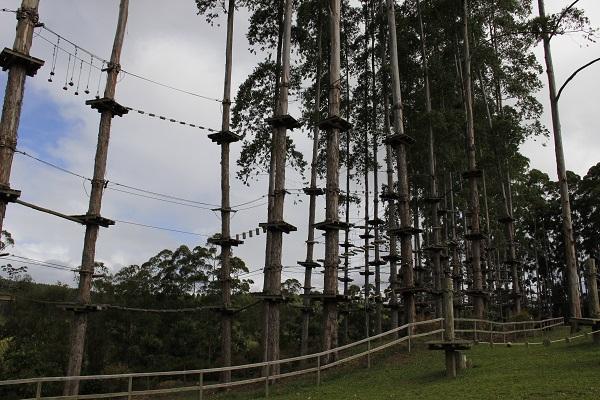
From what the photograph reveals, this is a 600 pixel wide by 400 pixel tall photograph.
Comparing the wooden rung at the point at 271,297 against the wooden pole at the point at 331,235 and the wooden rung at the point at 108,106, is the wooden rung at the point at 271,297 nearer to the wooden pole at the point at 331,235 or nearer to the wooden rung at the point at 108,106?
the wooden pole at the point at 331,235

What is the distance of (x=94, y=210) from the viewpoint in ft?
48.4

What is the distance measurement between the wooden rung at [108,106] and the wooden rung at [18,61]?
356cm

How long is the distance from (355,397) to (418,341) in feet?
26.5

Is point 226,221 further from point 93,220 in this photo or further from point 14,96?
point 14,96

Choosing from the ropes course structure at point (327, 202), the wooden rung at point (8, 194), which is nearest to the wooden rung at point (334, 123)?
the ropes course structure at point (327, 202)

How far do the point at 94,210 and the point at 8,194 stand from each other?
3.90 meters

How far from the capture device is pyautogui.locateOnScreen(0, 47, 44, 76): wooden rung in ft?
36.7

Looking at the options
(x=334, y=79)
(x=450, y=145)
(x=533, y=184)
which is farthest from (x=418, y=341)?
(x=533, y=184)

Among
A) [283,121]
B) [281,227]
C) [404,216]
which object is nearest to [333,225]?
[281,227]

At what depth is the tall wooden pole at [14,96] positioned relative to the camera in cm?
1109

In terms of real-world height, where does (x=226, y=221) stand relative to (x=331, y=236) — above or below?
above

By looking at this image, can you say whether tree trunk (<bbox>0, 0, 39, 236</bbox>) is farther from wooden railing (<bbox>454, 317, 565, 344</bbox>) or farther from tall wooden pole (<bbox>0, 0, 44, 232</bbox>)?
wooden railing (<bbox>454, 317, 565, 344</bbox>)

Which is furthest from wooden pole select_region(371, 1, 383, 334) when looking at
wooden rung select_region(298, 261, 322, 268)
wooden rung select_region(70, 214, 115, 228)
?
wooden rung select_region(70, 214, 115, 228)

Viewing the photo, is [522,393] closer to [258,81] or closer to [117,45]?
[117,45]
